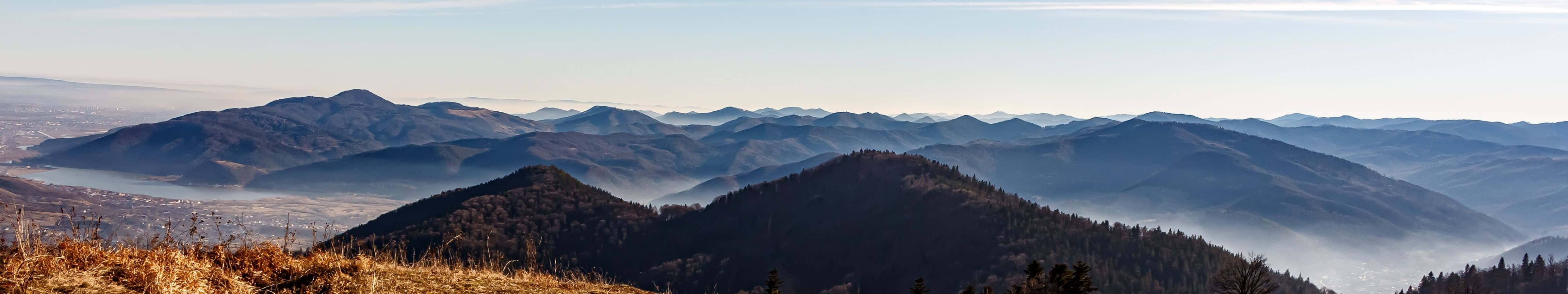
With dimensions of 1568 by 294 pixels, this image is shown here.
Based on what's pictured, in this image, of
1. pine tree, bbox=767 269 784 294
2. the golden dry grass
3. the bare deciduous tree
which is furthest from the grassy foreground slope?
pine tree, bbox=767 269 784 294

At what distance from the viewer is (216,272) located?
11367 millimetres

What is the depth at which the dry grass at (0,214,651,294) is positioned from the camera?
10367mm

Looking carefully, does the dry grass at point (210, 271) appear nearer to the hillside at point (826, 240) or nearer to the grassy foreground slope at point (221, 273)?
the grassy foreground slope at point (221, 273)

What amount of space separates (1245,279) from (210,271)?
1487 cm

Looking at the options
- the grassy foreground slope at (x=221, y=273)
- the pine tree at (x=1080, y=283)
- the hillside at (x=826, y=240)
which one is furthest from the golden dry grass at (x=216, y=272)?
the hillside at (x=826, y=240)

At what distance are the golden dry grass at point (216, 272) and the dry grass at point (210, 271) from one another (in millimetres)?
14

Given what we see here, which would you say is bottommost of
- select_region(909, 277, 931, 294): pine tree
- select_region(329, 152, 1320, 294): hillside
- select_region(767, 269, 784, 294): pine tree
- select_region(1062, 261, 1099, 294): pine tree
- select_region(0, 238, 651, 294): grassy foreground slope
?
select_region(329, 152, 1320, 294): hillside

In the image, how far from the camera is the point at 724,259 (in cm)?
16938

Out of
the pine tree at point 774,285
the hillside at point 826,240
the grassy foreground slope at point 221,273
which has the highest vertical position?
the grassy foreground slope at point 221,273

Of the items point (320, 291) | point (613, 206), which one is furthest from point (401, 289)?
point (613, 206)

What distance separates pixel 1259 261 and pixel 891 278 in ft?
475

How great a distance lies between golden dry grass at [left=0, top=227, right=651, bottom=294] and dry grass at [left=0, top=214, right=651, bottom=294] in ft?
0.04

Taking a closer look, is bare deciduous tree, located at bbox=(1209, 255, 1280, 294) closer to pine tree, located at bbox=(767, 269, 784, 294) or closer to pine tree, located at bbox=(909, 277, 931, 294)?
pine tree, located at bbox=(767, 269, 784, 294)

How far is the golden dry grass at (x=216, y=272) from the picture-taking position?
408 inches
